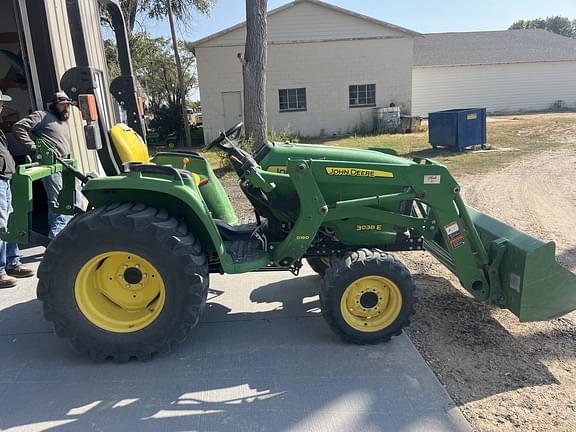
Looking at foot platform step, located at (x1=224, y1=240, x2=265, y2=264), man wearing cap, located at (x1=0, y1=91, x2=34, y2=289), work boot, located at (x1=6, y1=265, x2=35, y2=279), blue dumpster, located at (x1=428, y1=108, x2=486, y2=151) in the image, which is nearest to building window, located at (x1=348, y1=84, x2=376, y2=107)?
blue dumpster, located at (x1=428, y1=108, x2=486, y2=151)

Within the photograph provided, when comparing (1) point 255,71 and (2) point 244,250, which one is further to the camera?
(1) point 255,71

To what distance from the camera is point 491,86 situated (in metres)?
26.2

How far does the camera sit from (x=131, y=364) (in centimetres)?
302

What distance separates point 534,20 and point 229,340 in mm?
88811

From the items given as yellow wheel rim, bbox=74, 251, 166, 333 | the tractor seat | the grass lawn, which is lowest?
the grass lawn

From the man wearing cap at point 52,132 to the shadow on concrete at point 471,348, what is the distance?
3.46 metres

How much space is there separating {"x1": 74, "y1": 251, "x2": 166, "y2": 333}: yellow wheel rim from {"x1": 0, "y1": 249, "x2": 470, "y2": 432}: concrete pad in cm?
27

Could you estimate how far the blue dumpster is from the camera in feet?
41.3

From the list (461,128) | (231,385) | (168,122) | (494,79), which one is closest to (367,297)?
(231,385)

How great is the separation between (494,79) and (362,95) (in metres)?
11.0

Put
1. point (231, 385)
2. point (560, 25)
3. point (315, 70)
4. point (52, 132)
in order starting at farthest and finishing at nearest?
point (560, 25)
point (315, 70)
point (52, 132)
point (231, 385)

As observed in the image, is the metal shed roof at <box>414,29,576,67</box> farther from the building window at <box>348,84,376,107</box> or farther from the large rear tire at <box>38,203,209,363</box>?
the large rear tire at <box>38,203,209,363</box>

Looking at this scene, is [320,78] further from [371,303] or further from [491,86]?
[371,303]

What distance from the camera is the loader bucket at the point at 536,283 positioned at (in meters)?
3.00
